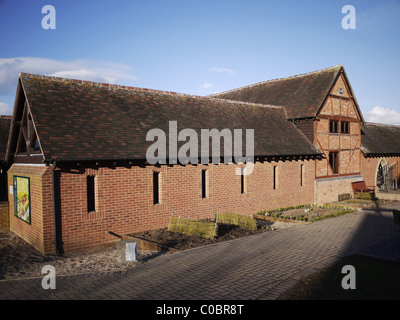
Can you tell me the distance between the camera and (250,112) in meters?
21.1

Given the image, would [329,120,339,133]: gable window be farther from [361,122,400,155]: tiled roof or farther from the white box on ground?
the white box on ground

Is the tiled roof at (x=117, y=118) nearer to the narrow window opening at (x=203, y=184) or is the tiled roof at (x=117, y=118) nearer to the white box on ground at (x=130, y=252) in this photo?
the narrow window opening at (x=203, y=184)

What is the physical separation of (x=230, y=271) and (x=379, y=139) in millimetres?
26913

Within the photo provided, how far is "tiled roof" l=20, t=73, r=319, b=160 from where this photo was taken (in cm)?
1198

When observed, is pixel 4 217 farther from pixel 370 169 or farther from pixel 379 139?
pixel 379 139

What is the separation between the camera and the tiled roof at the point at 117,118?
1198 centimetres

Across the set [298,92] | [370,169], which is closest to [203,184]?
[298,92]

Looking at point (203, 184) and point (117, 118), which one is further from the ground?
point (117, 118)

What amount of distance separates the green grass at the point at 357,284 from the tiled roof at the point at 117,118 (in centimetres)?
788

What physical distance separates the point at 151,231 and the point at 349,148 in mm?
17360

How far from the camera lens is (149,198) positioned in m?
13.6

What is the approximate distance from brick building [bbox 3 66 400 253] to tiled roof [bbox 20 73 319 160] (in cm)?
5

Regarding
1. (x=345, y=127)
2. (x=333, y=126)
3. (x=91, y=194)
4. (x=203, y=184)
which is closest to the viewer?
(x=91, y=194)

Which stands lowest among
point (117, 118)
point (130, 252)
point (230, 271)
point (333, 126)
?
point (230, 271)
